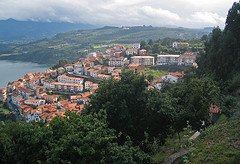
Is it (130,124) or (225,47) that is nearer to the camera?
(130,124)

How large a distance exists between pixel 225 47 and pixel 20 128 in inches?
740

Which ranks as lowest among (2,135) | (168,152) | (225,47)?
(168,152)

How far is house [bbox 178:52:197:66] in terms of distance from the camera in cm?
6239

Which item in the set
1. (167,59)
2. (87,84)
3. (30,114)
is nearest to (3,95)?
(87,84)

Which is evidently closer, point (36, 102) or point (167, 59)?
point (36, 102)

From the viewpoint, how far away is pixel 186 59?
63.8m

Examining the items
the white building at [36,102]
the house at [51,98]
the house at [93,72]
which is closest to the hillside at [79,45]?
the house at [93,72]

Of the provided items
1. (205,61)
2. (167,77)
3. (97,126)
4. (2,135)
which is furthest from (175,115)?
(167,77)

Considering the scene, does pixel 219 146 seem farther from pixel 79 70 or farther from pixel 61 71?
pixel 61 71

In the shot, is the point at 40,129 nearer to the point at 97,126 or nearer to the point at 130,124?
the point at 97,126

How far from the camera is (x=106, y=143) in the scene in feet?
32.0

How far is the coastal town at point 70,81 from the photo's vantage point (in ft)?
187

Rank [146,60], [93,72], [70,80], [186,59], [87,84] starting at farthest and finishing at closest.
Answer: [146,60], [93,72], [70,80], [87,84], [186,59]

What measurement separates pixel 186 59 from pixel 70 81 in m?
22.4
